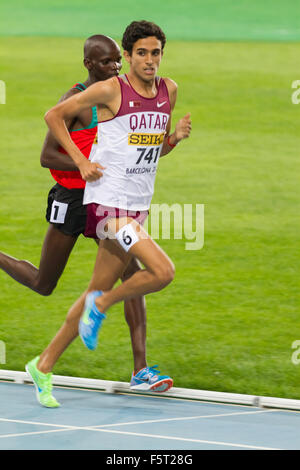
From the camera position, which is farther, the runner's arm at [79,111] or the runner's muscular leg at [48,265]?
the runner's muscular leg at [48,265]

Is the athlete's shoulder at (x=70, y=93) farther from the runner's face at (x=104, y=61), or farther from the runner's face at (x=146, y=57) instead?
the runner's face at (x=146, y=57)

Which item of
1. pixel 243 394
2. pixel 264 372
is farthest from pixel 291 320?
pixel 243 394

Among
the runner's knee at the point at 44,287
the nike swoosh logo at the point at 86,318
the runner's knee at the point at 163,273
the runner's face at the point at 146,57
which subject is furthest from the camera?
the runner's knee at the point at 44,287

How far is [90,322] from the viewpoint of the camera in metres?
6.82

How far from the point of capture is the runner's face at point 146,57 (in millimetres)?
6707

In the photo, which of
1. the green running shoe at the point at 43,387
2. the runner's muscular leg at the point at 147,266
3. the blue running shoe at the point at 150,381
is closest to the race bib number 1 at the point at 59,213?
the runner's muscular leg at the point at 147,266

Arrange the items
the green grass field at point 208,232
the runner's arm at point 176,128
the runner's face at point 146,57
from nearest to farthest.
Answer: the runner's face at point 146,57, the runner's arm at point 176,128, the green grass field at point 208,232

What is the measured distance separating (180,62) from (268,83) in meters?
2.85

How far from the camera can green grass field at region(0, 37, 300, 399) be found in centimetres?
827

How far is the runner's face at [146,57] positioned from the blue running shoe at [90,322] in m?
1.31

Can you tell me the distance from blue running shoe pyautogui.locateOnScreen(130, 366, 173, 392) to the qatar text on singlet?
3.68 ft

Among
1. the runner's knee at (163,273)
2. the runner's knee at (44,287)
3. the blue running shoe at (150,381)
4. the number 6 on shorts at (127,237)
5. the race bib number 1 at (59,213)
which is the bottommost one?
the blue running shoe at (150,381)

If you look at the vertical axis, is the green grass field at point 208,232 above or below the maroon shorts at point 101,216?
above

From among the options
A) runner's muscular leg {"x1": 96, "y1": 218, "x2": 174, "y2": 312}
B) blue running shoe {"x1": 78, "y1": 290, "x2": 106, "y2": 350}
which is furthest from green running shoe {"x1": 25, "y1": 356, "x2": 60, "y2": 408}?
runner's muscular leg {"x1": 96, "y1": 218, "x2": 174, "y2": 312}
